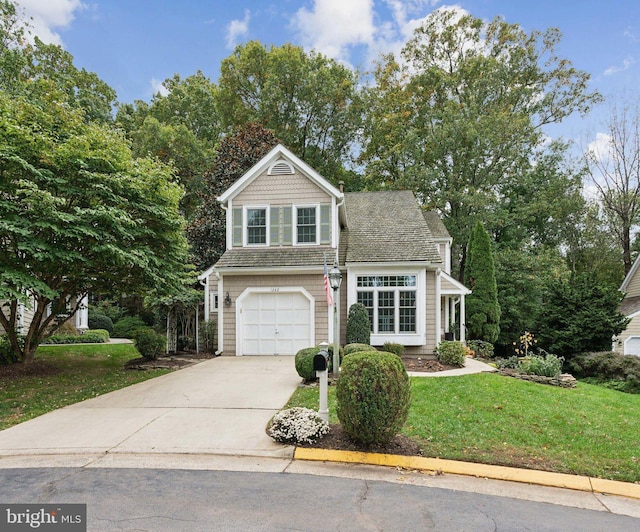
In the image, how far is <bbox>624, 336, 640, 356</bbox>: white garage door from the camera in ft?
66.9

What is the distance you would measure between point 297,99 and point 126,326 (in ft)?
60.9

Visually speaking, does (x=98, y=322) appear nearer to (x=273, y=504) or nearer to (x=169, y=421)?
(x=169, y=421)

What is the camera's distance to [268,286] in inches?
577

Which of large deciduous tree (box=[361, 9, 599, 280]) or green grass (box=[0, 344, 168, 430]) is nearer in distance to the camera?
green grass (box=[0, 344, 168, 430])

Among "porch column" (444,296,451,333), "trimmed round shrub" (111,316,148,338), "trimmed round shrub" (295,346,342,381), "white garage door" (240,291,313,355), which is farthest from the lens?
"trimmed round shrub" (111,316,148,338)

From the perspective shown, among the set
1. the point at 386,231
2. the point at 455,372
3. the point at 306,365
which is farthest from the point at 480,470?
the point at 386,231

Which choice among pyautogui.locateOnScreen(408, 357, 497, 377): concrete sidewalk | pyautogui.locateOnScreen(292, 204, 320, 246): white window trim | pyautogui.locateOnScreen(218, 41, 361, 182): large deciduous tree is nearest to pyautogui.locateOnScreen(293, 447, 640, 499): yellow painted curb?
pyautogui.locateOnScreen(408, 357, 497, 377): concrete sidewalk

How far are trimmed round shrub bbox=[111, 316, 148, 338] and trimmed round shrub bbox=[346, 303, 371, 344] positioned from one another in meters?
15.7

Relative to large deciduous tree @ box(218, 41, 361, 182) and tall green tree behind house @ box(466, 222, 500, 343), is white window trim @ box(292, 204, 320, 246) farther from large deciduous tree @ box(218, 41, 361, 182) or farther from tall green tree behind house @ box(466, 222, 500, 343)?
large deciduous tree @ box(218, 41, 361, 182)

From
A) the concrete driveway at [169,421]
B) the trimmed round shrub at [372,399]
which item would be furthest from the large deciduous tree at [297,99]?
the trimmed round shrub at [372,399]

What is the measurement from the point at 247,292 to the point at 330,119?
1914 centimetres

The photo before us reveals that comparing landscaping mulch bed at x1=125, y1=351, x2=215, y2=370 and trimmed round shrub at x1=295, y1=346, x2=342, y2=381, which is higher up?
trimmed round shrub at x1=295, y1=346, x2=342, y2=381

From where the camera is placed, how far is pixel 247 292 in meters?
14.6

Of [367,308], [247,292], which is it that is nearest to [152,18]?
[247,292]
